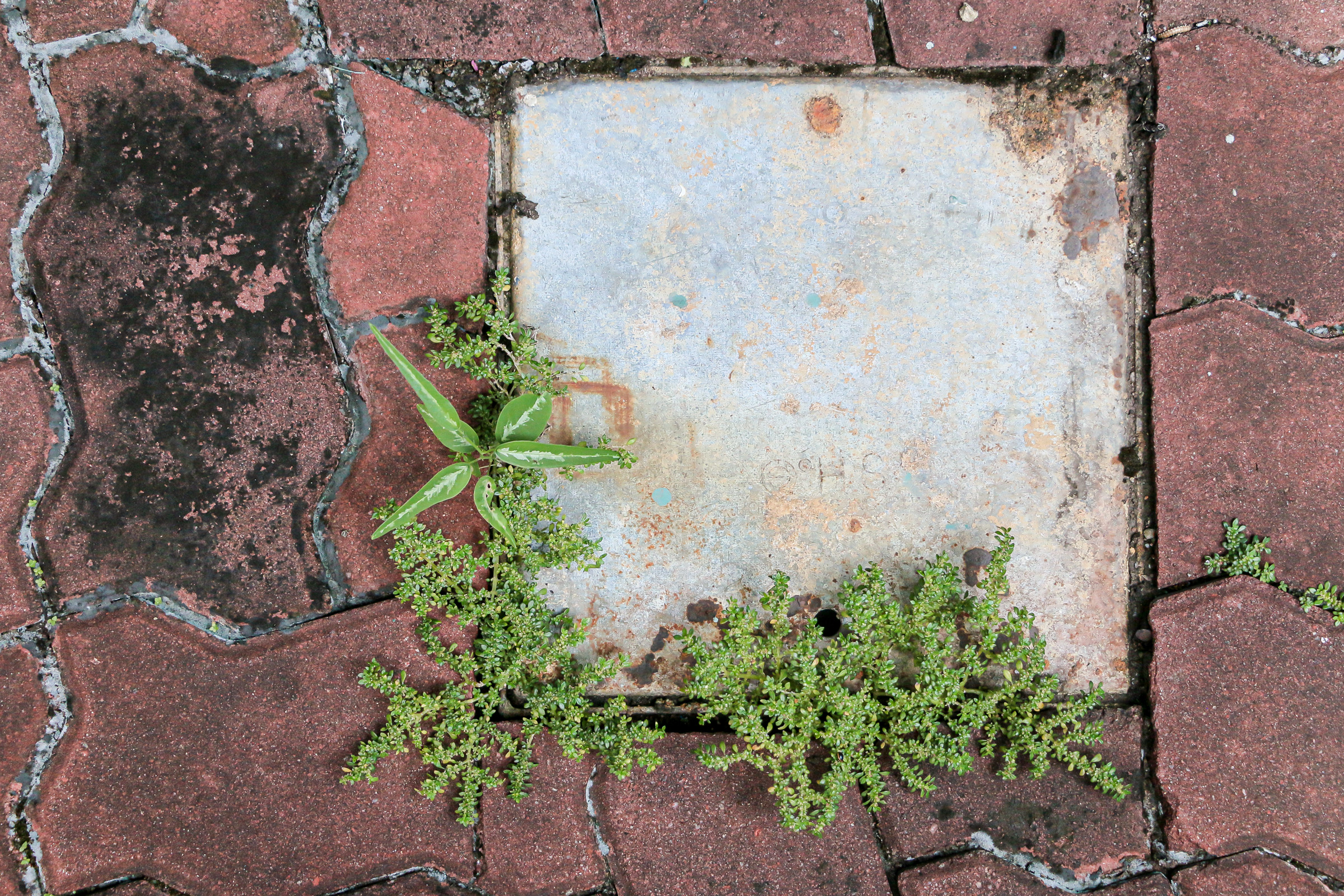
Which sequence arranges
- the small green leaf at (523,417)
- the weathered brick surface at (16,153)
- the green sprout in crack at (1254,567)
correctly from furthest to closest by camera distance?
the green sprout in crack at (1254,567), the weathered brick surface at (16,153), the small green leaf at (523,417)

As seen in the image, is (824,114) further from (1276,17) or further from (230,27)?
(230,27)

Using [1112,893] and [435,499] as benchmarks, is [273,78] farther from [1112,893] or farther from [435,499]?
[1112,893]

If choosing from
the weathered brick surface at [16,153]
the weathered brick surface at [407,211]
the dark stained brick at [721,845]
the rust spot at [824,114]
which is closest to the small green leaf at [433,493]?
the weathered brick surface at [407,211]

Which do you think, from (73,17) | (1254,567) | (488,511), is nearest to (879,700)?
(1254,567)

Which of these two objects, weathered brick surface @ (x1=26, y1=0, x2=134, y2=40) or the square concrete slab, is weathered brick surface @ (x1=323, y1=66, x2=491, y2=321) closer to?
the square concrete slab

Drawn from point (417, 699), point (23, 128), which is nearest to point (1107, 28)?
point (417, 699)

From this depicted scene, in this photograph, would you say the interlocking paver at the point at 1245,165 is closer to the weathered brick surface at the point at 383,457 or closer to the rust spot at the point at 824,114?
the rust spot at the point at 824,114
